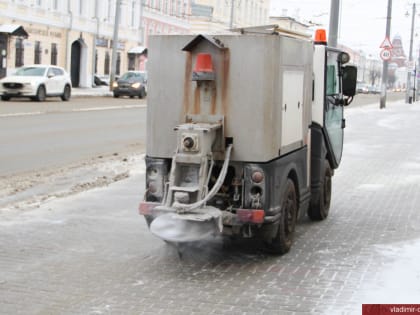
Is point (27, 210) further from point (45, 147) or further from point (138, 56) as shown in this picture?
point (138, 56)

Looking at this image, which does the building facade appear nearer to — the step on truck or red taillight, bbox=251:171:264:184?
the step on truck

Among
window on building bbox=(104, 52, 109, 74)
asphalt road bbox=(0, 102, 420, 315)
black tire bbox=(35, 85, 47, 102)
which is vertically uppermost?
window on building bbox=(104, 52, 109, 74)

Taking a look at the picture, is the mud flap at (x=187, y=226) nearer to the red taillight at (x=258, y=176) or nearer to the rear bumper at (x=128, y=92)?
the red taillight at (x=258, y=176)

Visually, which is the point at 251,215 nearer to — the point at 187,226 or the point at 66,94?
the point at 187,226

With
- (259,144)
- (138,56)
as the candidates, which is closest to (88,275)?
(259,144)

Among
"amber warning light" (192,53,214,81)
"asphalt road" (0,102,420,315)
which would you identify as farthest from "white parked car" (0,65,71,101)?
"amber warning light" (192,53,214,81)

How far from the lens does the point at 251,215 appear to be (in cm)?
657

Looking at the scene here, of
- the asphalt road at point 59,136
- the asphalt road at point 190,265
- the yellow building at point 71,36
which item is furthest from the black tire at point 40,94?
the asphalt road at point 190,265

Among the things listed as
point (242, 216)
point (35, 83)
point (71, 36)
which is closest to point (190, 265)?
point (242, 216)

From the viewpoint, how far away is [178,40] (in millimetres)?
6793

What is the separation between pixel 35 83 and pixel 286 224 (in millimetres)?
25686

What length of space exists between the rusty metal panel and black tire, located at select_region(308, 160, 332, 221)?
2.04 meters

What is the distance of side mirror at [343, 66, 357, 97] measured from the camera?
29.9ft

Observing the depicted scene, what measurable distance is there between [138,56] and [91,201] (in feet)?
172
